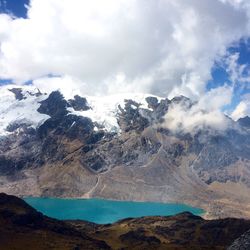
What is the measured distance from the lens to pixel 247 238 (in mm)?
63625
